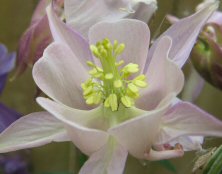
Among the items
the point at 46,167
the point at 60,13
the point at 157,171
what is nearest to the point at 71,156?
the point at 46,167

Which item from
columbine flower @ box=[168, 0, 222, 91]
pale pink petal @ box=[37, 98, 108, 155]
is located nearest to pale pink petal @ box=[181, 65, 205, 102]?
columbine flower @ box=[168, 0, 222, 91]

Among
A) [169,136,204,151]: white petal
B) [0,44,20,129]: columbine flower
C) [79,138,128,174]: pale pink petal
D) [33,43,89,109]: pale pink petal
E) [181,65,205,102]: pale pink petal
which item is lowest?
[181,65,205,102]: pale pink petal

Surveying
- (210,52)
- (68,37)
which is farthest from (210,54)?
(68,37)

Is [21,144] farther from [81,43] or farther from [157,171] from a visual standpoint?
[157,171]

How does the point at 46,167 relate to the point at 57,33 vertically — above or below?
below

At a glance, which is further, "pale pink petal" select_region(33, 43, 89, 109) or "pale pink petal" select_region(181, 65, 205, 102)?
"pale pink petal" select_region(181, 65, 205, 102)

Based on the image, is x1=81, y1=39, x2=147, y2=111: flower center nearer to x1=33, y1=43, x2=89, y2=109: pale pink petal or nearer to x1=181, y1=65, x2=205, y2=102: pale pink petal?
x1=33, y1=43, x2=89, y2=109: pale pink petal

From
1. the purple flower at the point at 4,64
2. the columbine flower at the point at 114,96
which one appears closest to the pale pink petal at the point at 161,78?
the columbine flower at the point at 114,96

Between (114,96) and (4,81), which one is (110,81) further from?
(4,81)
